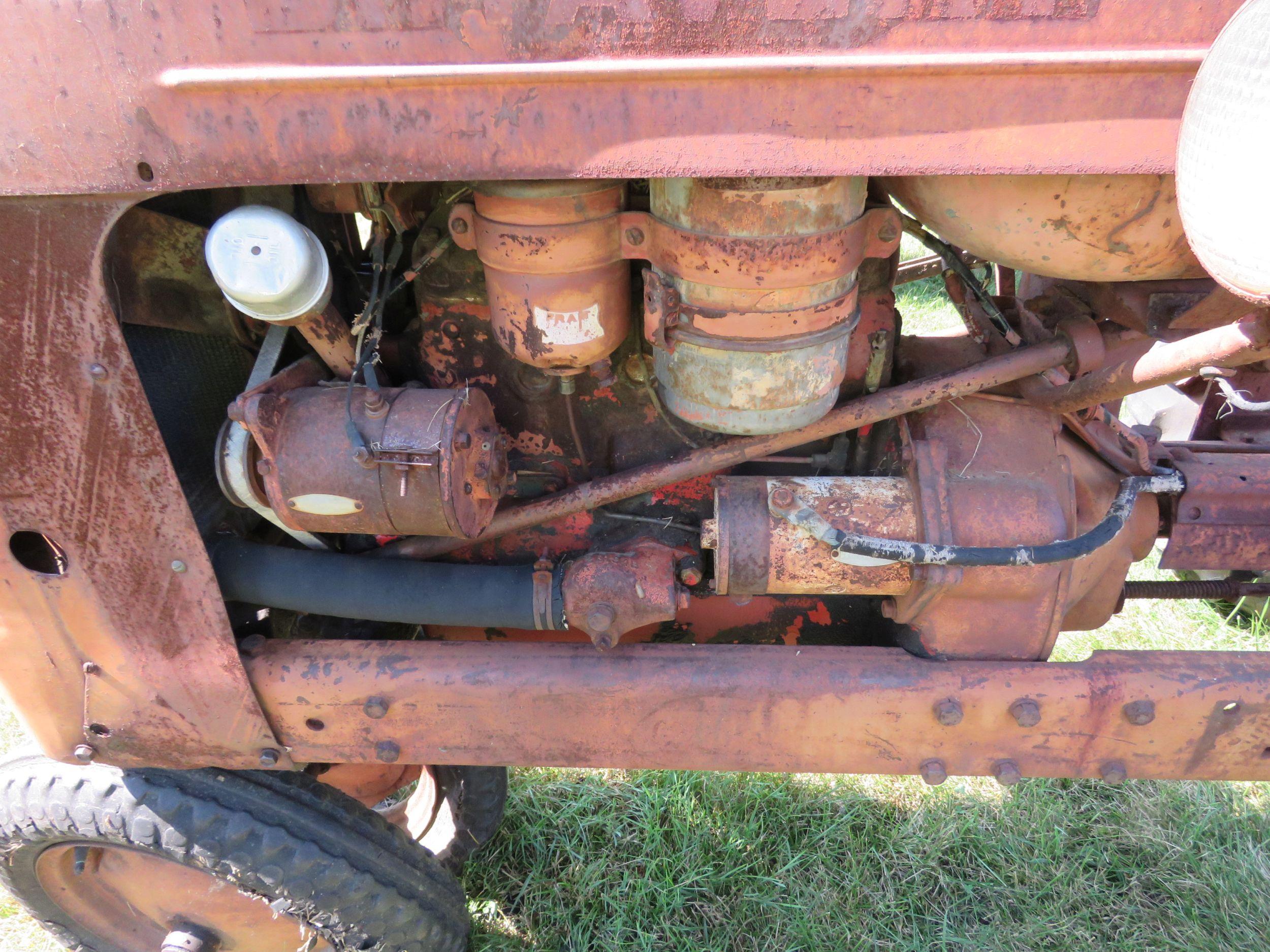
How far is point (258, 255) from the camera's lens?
109cm

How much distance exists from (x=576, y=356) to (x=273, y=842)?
1050mm

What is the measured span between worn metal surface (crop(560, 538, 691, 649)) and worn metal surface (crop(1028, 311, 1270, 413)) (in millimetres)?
744

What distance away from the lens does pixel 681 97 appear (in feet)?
3.17

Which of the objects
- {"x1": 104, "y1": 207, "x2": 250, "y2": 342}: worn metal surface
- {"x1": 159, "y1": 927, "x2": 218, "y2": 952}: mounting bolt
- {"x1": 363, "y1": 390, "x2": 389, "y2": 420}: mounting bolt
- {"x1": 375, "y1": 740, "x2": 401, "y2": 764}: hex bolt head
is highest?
{"x1": 104, "y1": 207, "x2": 250, "y2": 342}: worn metal surface

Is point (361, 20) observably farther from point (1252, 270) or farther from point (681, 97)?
point (1252, 270)

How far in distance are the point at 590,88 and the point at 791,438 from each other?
26.6 inches

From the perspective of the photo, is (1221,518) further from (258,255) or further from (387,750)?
(258,255)

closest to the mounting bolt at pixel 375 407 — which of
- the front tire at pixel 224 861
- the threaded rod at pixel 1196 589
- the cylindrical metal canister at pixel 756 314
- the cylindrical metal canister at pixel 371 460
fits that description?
the cylindrical metal canister at pixel 371 460

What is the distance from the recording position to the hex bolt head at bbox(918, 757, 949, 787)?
4.61 ft

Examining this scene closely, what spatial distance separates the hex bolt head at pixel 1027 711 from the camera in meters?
1.36

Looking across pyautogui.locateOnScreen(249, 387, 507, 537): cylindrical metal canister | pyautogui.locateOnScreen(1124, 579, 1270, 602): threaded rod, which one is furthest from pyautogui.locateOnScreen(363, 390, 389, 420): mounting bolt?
pyautogui.locateOnScreen(1124, 579, 1270, 602): threaded rod

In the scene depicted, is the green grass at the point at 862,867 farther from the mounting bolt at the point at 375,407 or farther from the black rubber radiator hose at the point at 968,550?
the mounting bolt at the point at 375,407

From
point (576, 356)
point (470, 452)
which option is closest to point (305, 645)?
point (470, 452)

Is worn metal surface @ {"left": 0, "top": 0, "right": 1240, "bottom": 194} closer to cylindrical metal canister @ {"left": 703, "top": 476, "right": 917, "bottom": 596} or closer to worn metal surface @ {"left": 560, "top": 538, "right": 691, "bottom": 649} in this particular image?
cylindrical metal canister @ {"left": 703, "top": 476, "right": 917, "bottom": 596}
